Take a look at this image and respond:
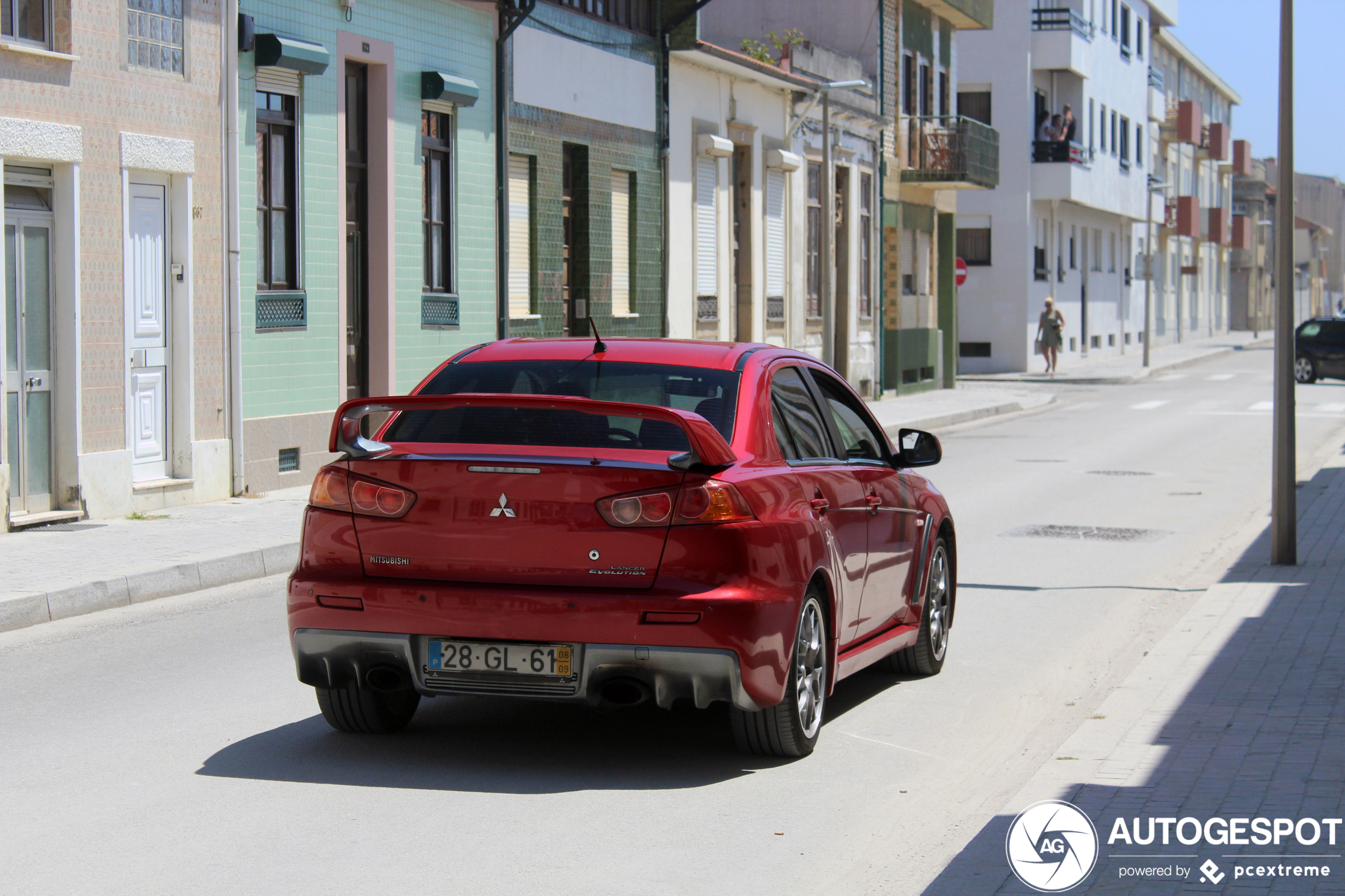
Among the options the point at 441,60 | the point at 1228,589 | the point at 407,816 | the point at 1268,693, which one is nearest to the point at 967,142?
the point at 441,60

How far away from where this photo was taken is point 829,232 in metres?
31.2

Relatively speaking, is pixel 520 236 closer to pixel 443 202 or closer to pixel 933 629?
pixel 443 202

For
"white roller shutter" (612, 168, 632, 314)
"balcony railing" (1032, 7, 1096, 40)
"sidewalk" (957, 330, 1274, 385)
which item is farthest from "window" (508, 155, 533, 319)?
"balcony railing" (1032, 7, 1096, 40)

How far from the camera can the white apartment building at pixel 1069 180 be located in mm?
49188

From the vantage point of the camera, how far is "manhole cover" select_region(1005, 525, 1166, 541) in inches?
562

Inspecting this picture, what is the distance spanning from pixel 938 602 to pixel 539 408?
2.96 metres

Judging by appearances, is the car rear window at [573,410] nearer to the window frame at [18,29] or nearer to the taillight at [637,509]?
the taillight at [637,509]

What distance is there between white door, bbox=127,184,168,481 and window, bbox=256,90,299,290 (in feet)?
4.57

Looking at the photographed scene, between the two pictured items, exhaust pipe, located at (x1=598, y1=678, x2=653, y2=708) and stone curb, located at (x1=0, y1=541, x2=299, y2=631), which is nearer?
exhaust pipe, located at (x1=598, y1=678, x2=653, y2=708)

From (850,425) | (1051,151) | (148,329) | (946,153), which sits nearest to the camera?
(850,425)

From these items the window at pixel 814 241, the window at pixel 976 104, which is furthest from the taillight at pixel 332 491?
the window at pixel 976 104

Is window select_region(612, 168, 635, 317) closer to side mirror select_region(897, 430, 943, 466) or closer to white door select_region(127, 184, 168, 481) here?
white door select_region(127, 184, 168, 481)

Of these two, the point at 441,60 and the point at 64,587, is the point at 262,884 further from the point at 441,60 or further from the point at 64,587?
the point at 441,60

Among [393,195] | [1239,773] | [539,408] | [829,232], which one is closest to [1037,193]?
[829,232]
